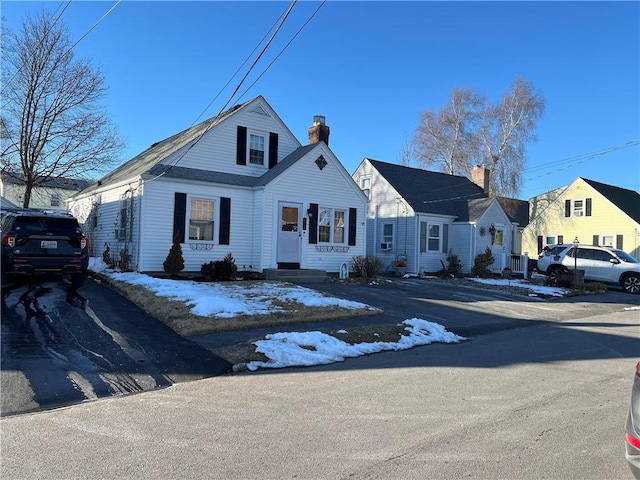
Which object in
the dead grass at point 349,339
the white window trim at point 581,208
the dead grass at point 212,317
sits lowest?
the dead grass at point 349,339

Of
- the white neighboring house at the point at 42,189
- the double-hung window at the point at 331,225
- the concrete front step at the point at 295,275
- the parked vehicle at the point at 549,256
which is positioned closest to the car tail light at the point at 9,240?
the concrete front step at the point at 295,275

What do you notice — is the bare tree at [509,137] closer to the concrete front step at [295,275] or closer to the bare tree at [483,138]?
the bare tree at [483,138]

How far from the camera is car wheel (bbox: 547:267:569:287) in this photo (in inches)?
765

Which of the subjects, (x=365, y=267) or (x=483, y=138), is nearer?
(x=365, y=267)

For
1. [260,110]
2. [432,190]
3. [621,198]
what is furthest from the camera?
[621,198]

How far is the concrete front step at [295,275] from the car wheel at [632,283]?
12.7 meters

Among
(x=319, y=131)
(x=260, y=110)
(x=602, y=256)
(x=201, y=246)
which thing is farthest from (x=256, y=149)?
(x=602, y=256)

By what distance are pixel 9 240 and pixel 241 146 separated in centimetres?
858

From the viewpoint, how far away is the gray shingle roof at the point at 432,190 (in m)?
24.5

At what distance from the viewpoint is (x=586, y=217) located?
110 ft

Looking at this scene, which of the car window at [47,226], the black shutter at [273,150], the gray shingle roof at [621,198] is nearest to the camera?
the car window at [47,226]

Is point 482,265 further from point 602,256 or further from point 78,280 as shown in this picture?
point 78,280

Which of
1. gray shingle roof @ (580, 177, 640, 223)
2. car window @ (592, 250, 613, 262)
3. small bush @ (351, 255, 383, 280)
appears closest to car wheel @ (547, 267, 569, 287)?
car window @ (592, 250, 613, 262)

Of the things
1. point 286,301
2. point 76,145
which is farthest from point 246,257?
point 76,145
